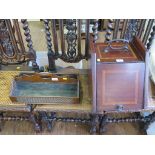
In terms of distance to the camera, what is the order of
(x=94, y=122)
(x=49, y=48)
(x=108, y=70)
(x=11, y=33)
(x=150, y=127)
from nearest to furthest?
1. (x=108, y=70)
2. (x=11, y=33)
3. (x=49, y=48)
4. (x=94, y=122)
5. (x=150, y=127)

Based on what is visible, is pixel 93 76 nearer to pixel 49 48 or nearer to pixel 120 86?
pixel 120 86

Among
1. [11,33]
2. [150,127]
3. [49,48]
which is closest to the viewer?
[11,33]

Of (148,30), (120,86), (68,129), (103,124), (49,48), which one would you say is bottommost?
(68,129)

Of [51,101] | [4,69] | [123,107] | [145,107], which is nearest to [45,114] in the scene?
[51,101]

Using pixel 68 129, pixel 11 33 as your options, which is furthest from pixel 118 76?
pixel 68 129

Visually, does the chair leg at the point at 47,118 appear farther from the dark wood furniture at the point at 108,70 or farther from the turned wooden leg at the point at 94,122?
the turned wooden leg at the point at 94,122

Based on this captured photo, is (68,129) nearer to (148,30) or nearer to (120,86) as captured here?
(120,86)

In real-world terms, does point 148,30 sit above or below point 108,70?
above

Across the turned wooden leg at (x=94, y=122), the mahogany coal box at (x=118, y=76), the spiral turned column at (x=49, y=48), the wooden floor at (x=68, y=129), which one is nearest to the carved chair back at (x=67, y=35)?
the spiral turned column at (x=49, y=48)

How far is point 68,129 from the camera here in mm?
1658

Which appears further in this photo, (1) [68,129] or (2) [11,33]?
(1) [68,129]

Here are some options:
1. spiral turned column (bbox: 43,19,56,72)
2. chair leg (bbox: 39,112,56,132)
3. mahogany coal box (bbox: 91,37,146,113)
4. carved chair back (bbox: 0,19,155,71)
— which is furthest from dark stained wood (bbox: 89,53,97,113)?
chair leg (bbox: 39,112,56,132)

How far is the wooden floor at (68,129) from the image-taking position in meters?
1.63

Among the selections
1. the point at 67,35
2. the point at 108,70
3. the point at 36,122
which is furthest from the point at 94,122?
the point at 67,35
